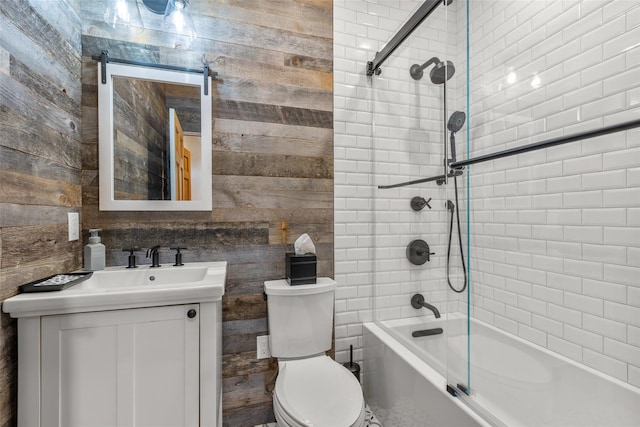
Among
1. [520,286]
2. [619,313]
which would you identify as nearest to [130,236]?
[520,286]

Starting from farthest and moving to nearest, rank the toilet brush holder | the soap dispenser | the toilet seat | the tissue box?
the toilet brush holder → the tissue box → the soap dispenser → the toilet seat

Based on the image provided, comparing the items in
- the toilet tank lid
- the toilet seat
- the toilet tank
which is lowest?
the toilet seat

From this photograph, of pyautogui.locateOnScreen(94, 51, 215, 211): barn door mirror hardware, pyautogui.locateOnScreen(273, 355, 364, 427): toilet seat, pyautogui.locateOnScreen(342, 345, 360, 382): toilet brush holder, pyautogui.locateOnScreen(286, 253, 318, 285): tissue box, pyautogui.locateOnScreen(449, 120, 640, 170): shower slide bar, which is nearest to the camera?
pyautogui.locateOnScreen(449, 120, 640, 170): shower slide bar

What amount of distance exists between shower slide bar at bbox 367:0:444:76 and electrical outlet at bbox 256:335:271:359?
172 cm

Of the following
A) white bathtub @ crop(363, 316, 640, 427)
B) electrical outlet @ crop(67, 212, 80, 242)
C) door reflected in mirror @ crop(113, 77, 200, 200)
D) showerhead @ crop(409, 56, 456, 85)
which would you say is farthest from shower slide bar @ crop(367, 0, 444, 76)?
electrical outlet @ crop(67, 212, 80, 242)

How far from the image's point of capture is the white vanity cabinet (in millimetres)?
1021

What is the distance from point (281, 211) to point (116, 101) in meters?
0.99

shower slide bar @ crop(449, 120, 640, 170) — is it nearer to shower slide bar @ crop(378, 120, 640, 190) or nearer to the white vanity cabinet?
shower slide bar @ crop(378, 120, 640, 190)

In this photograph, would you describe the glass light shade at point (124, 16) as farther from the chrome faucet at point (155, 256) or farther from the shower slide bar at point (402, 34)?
the shower slide bar at point (402, 34)

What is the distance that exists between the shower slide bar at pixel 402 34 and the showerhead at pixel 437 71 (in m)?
0.18

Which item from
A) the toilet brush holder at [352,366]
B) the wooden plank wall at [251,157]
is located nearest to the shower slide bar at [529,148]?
the wooden plank wall at [251,157]

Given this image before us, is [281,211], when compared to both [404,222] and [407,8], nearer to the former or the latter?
[404,222]

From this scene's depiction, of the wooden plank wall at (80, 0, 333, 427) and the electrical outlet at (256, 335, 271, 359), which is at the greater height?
the wooden plank wall at (80, 0, 333, 427)

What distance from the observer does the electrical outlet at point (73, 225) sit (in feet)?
4.53
